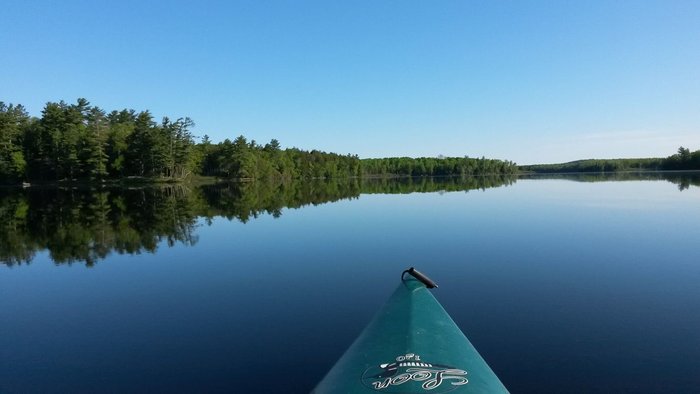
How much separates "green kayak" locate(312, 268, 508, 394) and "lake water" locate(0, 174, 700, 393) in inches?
38.9

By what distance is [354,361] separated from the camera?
4102mm

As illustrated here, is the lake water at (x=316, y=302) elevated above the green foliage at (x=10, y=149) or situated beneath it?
situated beneath

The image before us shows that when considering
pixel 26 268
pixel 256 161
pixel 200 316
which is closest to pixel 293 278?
pixel 200 316

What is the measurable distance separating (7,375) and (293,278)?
553 cm

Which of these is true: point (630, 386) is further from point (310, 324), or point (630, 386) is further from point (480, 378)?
point (310, 324)

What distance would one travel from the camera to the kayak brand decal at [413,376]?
3342 mm

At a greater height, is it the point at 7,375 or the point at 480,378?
the point at 480,378

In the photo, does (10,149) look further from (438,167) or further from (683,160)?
(683,160)

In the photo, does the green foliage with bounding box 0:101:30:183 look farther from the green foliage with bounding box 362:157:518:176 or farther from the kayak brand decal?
the green foliage with bounding box 362:157:518:176

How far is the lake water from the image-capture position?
5.21 meters

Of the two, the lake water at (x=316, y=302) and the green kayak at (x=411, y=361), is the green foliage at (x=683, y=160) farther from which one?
the green kayak at (x=411, y=361)

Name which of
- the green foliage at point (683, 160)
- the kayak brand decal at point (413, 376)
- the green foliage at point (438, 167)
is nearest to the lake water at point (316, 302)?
the kayak brand decal at point (413, 376)

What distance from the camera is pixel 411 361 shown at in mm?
3807

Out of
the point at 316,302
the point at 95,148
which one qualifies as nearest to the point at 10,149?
Result: the point at 95,148
